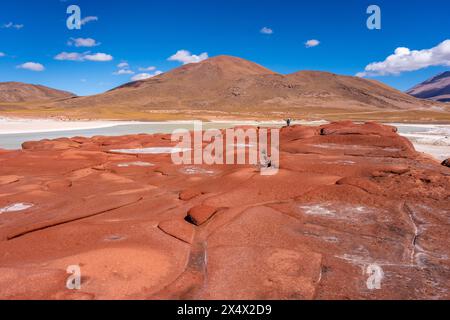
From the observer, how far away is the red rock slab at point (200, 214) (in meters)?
5.67

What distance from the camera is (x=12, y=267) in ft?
13.8

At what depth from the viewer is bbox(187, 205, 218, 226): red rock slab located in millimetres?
5672

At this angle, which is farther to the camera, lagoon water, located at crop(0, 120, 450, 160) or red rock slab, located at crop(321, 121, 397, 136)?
lagoon water, located at crop(0, 120, 450, 160)

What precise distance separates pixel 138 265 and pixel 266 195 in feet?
10.9

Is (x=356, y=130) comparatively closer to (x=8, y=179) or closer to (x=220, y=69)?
(x=8, y=179)

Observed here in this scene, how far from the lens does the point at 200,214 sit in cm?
580

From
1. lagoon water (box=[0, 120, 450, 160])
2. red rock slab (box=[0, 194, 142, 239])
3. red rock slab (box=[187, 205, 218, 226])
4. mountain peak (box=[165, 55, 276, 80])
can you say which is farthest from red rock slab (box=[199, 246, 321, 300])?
mountain peak (box=[165, 55, 276, 80])

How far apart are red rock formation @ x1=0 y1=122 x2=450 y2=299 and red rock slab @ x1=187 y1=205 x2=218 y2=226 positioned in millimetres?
17

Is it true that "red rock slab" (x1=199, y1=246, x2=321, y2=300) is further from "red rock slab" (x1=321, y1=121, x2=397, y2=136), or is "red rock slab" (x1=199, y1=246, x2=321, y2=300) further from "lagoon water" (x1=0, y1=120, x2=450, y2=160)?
"lagoon water" (x1=0, y1=120, x2=450, y2=160)

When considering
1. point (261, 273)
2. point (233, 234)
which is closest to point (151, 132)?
point (233, 234)

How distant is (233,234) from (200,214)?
0.77m

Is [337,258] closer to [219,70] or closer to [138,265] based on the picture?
[138,265]

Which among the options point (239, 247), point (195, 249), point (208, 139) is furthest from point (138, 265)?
point (208, 139)

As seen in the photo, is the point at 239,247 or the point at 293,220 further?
the point at 293,220
